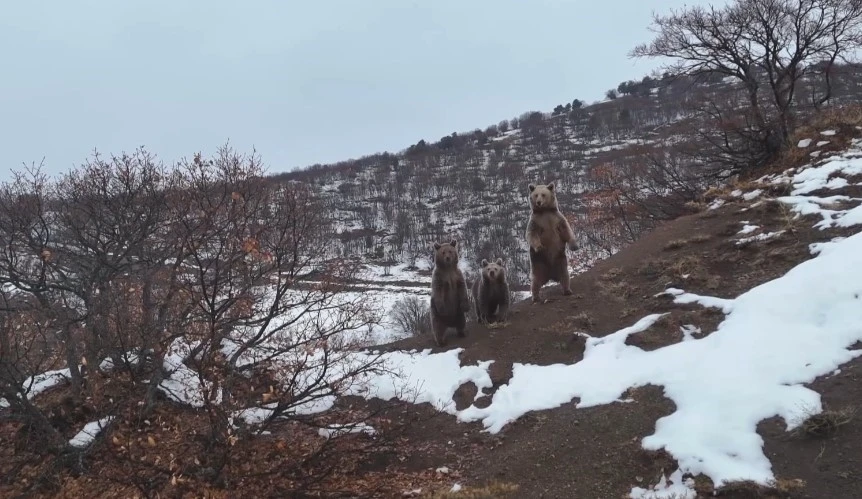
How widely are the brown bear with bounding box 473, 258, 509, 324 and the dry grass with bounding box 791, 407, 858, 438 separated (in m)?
5.86

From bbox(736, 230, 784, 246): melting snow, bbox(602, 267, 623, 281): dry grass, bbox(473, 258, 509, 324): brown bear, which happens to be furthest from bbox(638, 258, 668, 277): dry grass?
bbox(473, 258, 509, 324): brown bear

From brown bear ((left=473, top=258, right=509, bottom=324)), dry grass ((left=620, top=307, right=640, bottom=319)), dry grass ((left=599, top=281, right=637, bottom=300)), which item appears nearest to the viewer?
dry grass ((left=620, top=307, right=640, bottom=319))

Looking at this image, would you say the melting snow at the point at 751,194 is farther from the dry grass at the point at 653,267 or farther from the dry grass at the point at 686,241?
the dry grass at the point at 653,267

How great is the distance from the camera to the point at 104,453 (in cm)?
820

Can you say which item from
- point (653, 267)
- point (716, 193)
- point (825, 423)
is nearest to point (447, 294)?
point (653, 267)

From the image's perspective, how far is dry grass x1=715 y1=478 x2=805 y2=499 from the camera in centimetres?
409

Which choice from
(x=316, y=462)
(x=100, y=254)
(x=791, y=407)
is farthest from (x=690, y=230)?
(x=100, y=254)

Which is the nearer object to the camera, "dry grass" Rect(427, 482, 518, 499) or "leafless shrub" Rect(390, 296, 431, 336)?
"dry grass" Rect(427, 482, 518, 499)

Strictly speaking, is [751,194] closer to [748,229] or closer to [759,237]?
[748,229]

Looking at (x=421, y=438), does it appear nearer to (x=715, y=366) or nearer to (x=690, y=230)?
(x=715, y=366)

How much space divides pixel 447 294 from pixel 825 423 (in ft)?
20.8

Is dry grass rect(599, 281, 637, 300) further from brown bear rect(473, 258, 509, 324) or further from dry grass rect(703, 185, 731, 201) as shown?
dry grass rect(703, 185, 731, 201)

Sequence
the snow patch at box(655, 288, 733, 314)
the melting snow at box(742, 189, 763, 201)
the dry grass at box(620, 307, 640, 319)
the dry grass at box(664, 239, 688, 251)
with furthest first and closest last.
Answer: the melting snow at box(742, 189, 763, 201) < the dry grass at box(664, 239, 688, 251) < the dry grass at box(620, 307, 640, 319) < the snow patch at box(655, 288, 733, 314)

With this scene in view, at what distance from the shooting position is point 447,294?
1008 cm
